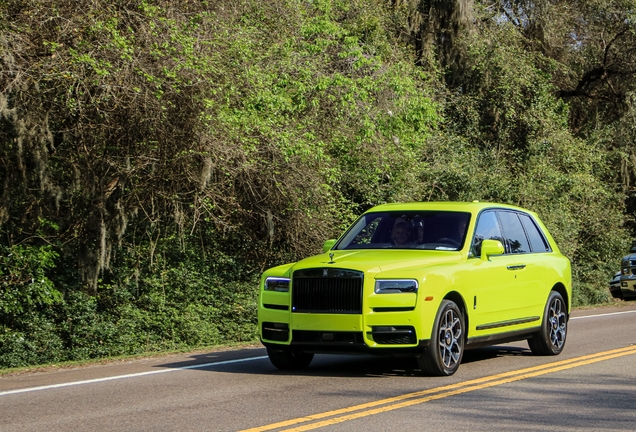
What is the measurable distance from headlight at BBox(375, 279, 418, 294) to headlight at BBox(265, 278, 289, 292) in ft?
3.57

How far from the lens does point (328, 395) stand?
9062mm

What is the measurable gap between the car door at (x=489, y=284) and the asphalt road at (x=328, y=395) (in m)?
0.56

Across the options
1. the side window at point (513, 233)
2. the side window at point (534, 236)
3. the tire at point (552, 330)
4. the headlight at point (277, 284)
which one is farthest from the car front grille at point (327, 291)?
the side window at point (534, 236)

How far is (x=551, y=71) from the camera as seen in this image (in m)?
33.4

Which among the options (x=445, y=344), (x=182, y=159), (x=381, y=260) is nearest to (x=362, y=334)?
(x=381, y=260)

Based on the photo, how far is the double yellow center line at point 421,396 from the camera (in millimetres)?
7648

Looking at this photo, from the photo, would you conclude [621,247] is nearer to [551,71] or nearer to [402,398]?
[551,71]

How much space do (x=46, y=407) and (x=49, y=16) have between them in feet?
30.3

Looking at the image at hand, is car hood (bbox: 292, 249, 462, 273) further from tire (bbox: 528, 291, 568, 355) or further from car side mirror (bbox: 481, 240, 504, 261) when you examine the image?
tire (bbox: 528, 291, 568, 355)

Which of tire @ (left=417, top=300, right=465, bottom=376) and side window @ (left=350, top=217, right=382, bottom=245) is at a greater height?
side window @ (left=350, top=217, right=382, bottom=245)

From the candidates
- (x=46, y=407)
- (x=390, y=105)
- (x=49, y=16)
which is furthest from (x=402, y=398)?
(x=390, y=105)

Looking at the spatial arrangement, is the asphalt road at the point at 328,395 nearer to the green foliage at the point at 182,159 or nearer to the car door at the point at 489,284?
the car door at the point at 489,284

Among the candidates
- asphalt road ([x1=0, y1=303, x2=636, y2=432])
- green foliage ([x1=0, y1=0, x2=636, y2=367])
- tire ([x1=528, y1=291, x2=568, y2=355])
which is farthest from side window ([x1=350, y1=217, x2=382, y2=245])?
green foliage ([x1=0, y1=0, x2=636, y2=367])

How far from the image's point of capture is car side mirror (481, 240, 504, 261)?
37.2 ft
